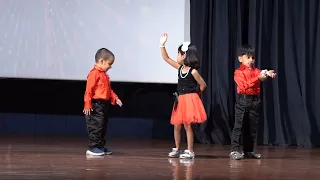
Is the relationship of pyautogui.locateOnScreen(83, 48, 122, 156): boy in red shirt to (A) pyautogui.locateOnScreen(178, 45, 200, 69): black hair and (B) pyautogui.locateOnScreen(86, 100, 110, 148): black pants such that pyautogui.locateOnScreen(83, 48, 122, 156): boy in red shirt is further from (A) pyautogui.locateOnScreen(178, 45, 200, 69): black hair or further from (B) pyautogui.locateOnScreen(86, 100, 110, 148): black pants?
(A) pyautogui.locateOnScreen(178, 45, 200, 69): black hair

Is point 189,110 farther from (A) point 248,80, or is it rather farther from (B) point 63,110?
(B) point 63,110

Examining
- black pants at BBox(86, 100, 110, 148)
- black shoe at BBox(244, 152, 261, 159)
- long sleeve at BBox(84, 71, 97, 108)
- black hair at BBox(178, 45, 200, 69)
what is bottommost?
black shoe at BBox(244, 152, 261, 159)

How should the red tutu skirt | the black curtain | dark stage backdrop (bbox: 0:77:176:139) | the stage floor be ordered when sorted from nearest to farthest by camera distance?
the stage floor, the red tutu skirt, the black curtain, dark stage backdrop (bbox: 0:77:176:139)

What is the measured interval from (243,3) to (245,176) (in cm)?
283

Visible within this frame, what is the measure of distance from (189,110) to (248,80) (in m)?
0.53

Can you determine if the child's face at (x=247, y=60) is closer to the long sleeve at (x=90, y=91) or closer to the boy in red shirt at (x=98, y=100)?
the boy in red shirt at (x=98, y=100)

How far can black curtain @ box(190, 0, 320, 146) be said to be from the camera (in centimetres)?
580

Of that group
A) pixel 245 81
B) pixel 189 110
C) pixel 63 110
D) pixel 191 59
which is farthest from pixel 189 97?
pixel 63 110

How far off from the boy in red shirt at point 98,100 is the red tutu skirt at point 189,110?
471 millimetres

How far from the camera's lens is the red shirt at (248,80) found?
4543mm

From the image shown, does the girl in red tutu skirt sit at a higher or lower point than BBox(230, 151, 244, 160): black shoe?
higher

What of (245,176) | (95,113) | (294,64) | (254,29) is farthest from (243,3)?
(245,176)

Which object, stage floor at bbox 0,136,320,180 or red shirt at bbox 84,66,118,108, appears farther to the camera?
red shirt at bbox 84,66,118,108

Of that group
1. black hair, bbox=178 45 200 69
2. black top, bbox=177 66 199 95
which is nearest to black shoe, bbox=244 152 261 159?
black top, bbox=177 66 199 95
